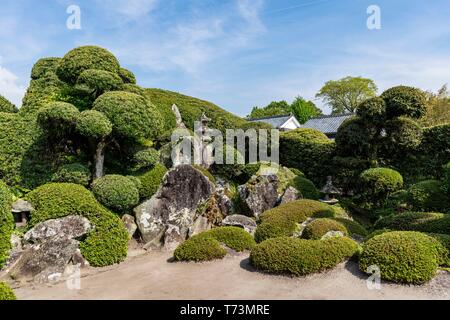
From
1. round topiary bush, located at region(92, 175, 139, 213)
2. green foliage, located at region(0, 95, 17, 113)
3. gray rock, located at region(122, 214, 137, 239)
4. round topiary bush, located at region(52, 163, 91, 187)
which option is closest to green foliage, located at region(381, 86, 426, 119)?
round topiary bush, located at region(92, 175, 139, 213)

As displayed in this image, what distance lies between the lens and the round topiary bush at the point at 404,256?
609 cm

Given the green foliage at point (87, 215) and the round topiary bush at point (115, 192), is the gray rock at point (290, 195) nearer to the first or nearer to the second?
the round topiary bush at point (115, 192)

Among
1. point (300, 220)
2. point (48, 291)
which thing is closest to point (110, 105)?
point (48, 291)

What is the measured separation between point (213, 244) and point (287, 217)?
2.30 meters

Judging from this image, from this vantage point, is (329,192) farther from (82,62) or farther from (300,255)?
(82,62)

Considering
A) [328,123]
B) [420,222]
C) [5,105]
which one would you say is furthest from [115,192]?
[328,123]

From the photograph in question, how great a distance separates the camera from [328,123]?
2848 centimetres

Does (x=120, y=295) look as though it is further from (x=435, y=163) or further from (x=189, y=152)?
(x=435, y=163)

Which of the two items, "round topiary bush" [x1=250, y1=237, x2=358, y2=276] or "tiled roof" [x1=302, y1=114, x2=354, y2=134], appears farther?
"tiled roof" [x1=302, y1=114, x2=354, y2=134]

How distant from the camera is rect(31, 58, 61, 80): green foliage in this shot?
11305 mm

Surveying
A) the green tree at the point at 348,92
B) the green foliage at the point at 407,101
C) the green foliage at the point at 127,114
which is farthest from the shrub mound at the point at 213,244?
the green tree at the point at 348,92

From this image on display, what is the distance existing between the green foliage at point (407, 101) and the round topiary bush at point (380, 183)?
2.04 metres

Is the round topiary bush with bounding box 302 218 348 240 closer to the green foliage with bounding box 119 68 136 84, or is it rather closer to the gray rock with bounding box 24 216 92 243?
the gray rock with bounding box 24 216 92 243

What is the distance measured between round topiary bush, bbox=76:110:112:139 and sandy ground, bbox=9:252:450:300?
3.34 m
